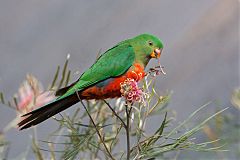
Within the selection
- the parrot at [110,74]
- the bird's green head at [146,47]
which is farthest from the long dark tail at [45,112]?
the bird's green head at [146,47]

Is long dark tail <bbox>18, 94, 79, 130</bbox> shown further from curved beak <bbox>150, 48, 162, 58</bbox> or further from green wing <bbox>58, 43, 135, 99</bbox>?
curved beak <bbox>150, 48, 162, 58</bbox>

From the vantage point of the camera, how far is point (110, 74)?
65 cm

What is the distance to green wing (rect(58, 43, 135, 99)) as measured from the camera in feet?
2.12

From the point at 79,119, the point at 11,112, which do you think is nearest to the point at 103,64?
the point at 79,119

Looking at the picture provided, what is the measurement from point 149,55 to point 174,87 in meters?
1.33

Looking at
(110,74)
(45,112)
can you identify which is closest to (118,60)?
(110,74)

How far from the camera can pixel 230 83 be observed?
203 centimetres

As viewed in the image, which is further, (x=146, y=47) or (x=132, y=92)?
(x=146, y=47)

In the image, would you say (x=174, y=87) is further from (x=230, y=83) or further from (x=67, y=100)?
(x=67, y=100)

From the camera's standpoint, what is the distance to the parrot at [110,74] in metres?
0.63

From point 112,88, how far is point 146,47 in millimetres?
78

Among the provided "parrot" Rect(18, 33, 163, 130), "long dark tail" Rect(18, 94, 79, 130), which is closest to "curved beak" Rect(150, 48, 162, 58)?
"parrot" Rect(18, 33, 163, 130)

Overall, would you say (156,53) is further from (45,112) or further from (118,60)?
(45,112)

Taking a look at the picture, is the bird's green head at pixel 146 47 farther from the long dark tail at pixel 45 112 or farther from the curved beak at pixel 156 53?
the long dark tail at pixel 45 112
